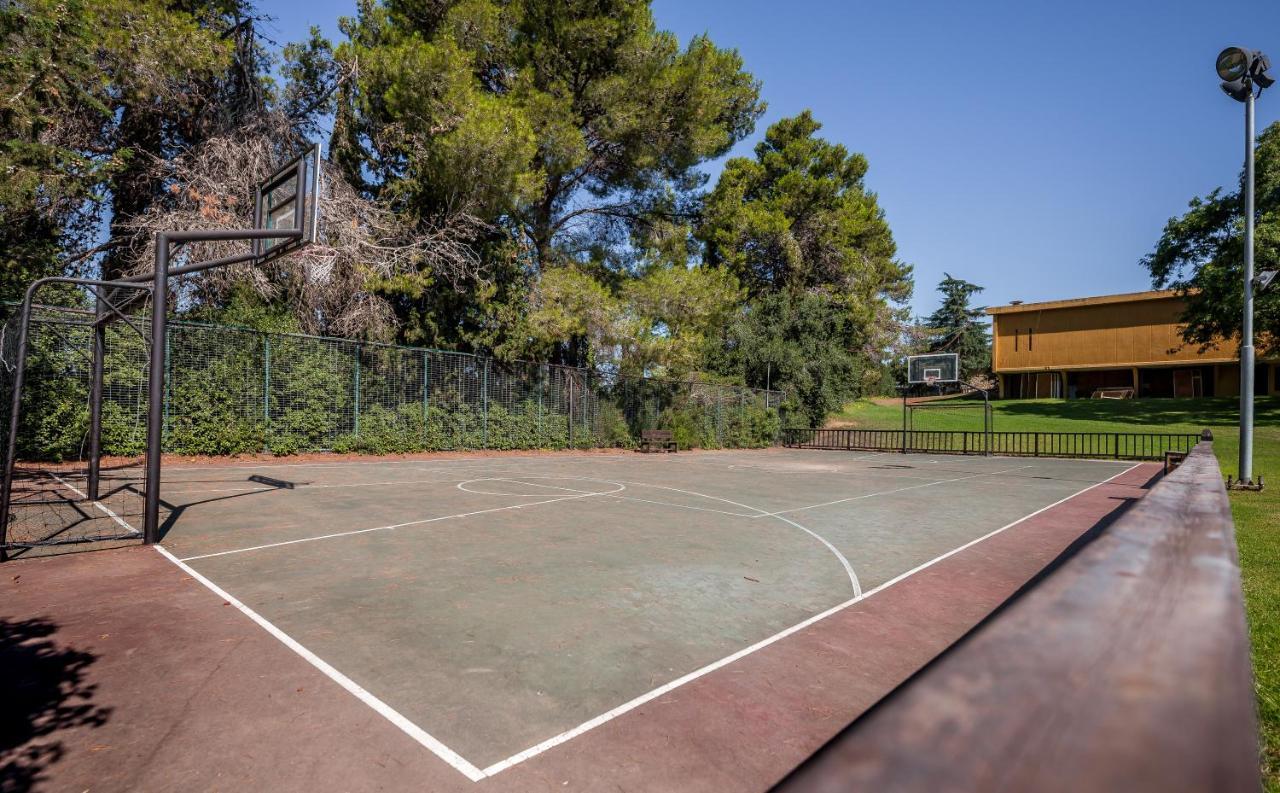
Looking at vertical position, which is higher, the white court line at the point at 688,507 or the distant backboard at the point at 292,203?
the distant backboard at the point at 292,203

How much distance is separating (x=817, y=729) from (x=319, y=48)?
22.8 metres

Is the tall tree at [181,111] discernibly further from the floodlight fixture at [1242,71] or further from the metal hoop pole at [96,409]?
the floodlight fixture at [1242,71]

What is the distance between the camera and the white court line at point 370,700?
3213 millimetres

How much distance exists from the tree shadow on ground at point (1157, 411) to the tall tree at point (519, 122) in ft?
82.7

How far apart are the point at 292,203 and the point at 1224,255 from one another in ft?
133


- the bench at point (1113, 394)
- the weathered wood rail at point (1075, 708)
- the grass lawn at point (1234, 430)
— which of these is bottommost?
the grass lawn at point (1234, 430)

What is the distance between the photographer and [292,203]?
28.9 ft

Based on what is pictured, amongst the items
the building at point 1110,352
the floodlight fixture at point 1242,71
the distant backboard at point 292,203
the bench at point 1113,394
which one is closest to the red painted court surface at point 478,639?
the distant backboard at point 292,203

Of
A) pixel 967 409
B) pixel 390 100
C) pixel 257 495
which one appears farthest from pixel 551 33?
pixel 967 409

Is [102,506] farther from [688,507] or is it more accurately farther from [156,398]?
[688,507]

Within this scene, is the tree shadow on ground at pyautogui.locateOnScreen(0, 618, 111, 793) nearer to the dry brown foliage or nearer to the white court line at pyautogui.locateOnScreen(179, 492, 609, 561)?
the white court line at pyautogui.locateOnScreen(179, 492, 609, 561)

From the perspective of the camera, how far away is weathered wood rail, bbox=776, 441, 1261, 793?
350 mm

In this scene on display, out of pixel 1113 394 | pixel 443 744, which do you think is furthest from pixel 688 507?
pixel 1113 394

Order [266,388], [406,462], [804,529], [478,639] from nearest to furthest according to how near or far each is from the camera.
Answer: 1. [478,639]
2. [804,529]
3. [266,388]
4. [406,462]
